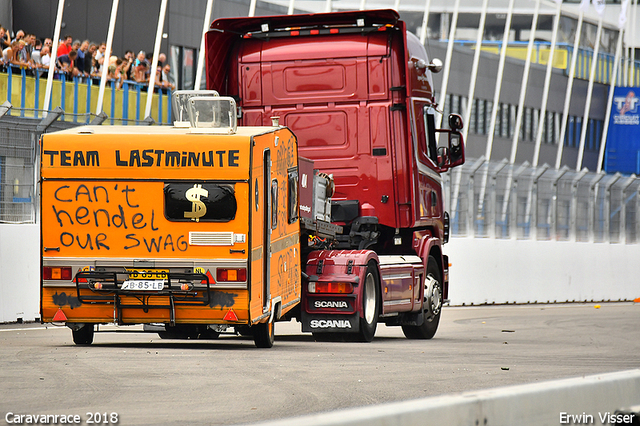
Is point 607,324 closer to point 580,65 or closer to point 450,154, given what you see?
point 450,154

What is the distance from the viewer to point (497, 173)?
87.6 ft

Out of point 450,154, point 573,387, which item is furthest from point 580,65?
point 573,387

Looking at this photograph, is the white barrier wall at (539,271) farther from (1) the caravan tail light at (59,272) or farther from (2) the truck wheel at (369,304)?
(1) the caravan tail light at (59,272)

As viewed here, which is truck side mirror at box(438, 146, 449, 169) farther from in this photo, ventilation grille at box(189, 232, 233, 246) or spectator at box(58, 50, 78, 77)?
spectator at box(58, 50, 78, 77)

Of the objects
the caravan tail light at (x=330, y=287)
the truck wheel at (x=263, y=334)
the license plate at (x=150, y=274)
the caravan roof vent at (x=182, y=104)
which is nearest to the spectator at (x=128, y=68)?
the caravan roof vent at (x=182, y=104)

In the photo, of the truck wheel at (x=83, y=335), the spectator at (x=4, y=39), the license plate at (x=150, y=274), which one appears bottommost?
the truck wheel at (x=83, y=335)

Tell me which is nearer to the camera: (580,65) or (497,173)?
(497,173)

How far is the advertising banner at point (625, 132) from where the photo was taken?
58938 mm

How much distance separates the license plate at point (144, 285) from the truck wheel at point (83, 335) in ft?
3.11

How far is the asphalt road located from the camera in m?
7.80

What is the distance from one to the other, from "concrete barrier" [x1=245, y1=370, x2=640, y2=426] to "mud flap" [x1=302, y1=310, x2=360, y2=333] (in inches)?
311

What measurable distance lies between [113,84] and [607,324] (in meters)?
11.8

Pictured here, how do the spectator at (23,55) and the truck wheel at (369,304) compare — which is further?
the spectator at (23,55)

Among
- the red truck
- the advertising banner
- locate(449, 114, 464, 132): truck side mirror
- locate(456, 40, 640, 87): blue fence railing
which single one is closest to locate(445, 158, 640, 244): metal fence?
locate(449, 114, 464, 132): truck side mirror
